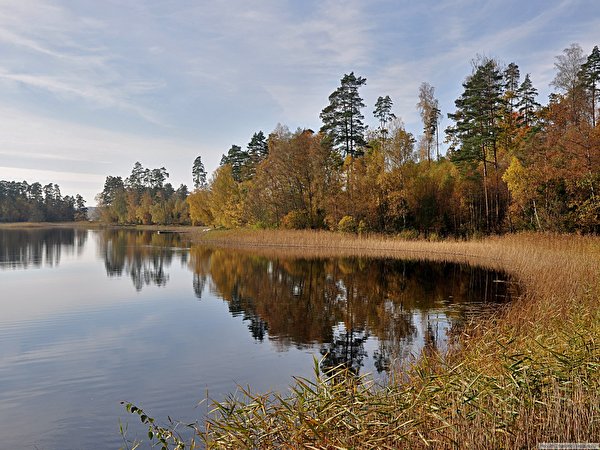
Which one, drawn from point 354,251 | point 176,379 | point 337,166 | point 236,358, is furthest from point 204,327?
point 337,166

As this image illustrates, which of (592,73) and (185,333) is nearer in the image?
(185,333)

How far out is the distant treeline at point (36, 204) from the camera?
119 m

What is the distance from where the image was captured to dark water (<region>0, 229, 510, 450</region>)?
324 inches

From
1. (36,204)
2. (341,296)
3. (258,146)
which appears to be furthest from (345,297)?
(36,204)

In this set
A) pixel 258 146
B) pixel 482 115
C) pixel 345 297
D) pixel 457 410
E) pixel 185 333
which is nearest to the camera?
pixel 457 410

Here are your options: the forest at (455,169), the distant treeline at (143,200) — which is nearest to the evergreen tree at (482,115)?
the forest at (455,169)

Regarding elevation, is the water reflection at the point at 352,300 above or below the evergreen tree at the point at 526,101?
below

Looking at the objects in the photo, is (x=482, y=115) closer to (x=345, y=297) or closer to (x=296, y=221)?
(x=296, y=221)

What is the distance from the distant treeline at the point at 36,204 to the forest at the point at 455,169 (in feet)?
284

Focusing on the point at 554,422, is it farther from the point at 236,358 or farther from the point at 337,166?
the point at 337,166

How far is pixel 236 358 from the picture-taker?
10.9m

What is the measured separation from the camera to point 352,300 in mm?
18109

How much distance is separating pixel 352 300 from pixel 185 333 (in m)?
7.23

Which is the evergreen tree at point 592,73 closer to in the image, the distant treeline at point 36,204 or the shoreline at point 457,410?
the shoreline at point 457,410
